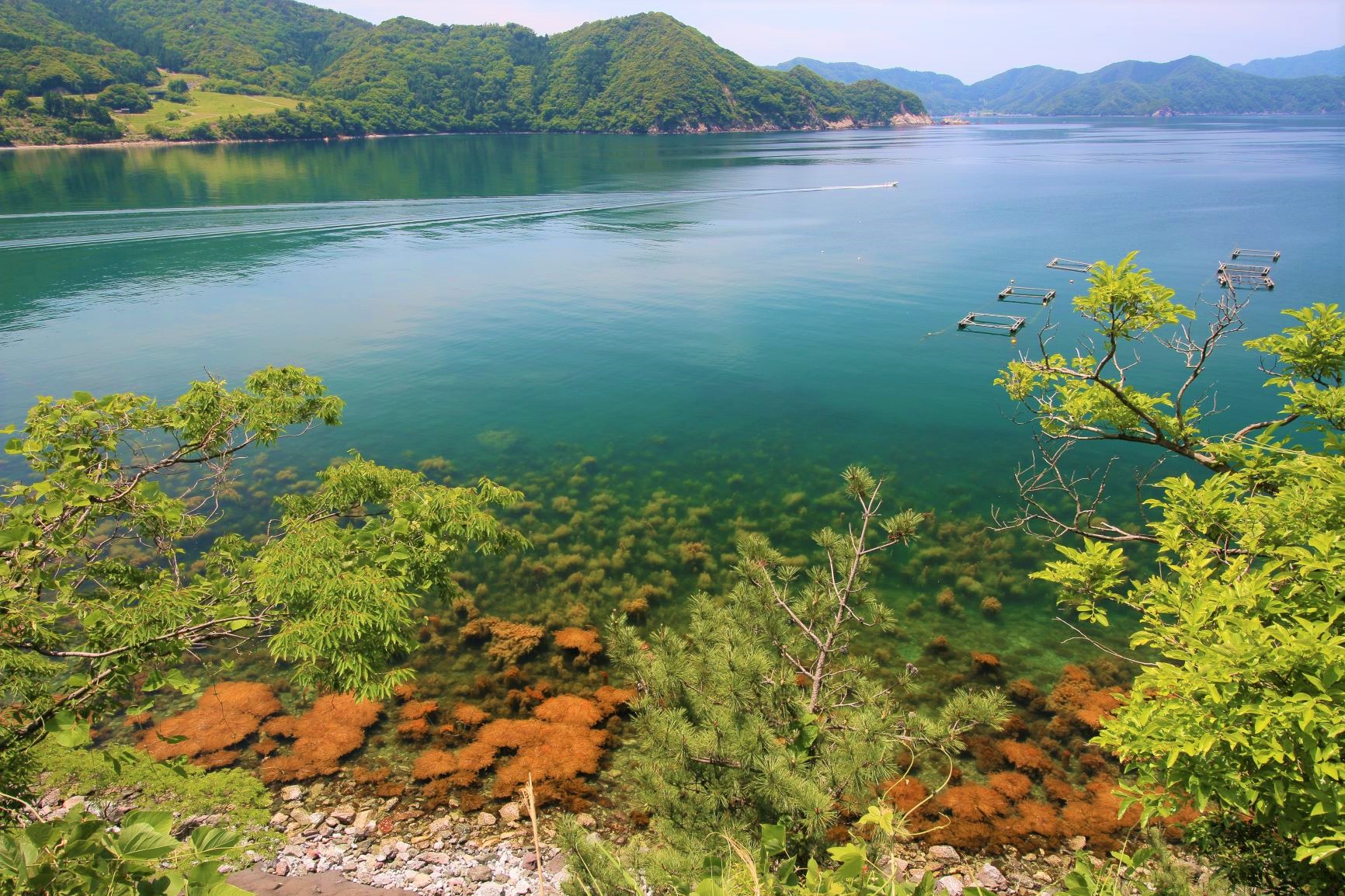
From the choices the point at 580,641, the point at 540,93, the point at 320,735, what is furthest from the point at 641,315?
the point at 540,93

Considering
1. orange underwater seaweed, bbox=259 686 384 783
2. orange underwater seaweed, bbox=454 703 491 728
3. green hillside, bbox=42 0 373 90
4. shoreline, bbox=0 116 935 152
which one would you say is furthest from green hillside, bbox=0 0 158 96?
orange underwater seaweed, bbox=454 703 491 728

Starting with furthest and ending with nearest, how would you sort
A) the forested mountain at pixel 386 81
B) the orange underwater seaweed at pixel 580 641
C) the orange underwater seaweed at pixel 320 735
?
1. the forested mountain at pixel 386 81
2. the orange underwater seaweed at pixel 580 641
3. the orange underwater seaweed at pixel 320 735

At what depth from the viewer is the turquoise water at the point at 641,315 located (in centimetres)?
2334

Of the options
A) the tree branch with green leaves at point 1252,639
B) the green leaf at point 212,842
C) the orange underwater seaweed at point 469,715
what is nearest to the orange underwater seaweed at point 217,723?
the orange underwater seaweed at point 469,715

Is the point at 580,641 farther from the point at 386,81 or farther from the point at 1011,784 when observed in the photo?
the point at 386,81

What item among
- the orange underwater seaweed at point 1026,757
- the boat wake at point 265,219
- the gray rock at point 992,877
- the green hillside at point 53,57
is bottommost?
the gray rock at point 992,877

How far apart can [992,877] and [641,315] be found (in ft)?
117

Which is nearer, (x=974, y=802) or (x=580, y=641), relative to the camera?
(x=974, y=802)

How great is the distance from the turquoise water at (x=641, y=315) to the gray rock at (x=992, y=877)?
5.84 meters

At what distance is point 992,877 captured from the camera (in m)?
11.3

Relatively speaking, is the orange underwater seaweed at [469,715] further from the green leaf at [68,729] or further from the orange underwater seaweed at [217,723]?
the green leaf at [68,729]

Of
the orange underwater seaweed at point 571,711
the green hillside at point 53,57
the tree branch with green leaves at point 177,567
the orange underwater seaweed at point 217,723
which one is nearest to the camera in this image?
the tree branch with green leaves at point 177,567

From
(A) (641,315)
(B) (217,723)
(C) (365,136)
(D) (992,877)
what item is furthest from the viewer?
(C) (365,136)

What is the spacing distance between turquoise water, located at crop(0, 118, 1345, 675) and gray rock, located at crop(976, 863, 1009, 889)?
5.84 metres
